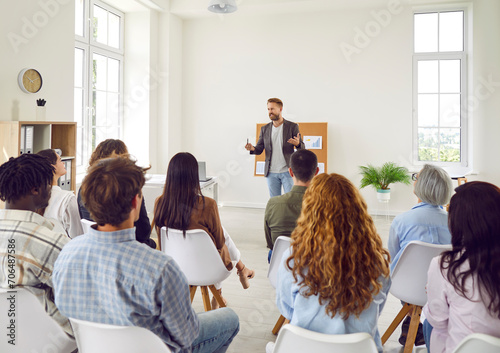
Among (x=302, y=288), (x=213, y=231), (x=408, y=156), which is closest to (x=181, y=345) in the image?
(x=302, y=288)

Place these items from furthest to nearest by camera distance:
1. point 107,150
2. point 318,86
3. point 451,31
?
point 318,86
point 451,31
point 107,150

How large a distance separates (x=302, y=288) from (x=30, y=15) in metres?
4.54

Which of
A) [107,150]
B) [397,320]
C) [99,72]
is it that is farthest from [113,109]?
[397,320]

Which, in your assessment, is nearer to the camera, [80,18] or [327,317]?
[327,317]

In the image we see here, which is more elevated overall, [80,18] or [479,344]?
[80,18]

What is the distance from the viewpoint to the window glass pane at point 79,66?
19.2 ft

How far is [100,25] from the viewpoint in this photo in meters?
6.43

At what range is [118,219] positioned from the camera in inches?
52.7

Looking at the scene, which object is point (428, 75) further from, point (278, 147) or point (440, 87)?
point (278, 147)

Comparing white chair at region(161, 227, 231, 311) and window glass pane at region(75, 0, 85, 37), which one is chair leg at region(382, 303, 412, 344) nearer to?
white chair at region(161, 227, 231, 311)

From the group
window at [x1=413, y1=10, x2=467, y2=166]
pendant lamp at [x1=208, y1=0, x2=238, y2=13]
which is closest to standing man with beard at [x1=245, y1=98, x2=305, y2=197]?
pendant lamp at [x1=208, y1=0, x2=238, y2=13]

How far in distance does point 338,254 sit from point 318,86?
5.92 m

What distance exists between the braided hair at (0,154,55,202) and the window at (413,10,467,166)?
610 centimetres

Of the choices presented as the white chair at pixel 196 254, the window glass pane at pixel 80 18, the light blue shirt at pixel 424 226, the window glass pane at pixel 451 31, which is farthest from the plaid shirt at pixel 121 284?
the window glass pane at pixel 451 31
